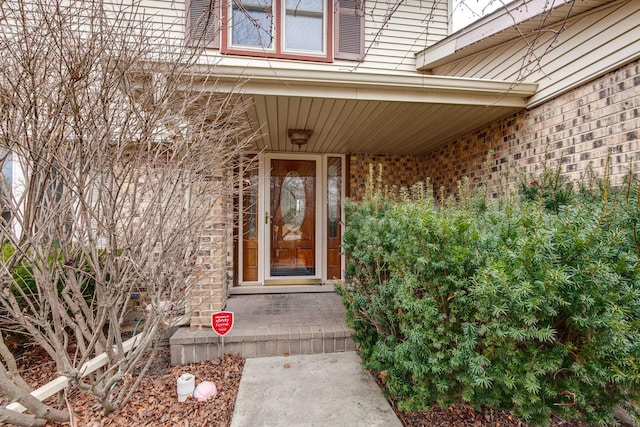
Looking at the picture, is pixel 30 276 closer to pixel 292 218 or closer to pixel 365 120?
pixel 292 218

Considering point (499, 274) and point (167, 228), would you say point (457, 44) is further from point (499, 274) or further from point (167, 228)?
point (167, 228)

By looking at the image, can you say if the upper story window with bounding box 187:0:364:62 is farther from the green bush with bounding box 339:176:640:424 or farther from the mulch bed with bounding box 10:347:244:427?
the mulch bed with bounding box 10:347:244:427

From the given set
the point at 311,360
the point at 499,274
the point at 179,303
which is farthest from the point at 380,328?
the point at 179,303

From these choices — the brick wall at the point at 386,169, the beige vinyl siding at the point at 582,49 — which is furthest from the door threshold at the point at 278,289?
the beige vinyl siding at the point at 582,49

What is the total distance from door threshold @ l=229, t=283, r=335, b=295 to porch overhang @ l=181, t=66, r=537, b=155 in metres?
2.39

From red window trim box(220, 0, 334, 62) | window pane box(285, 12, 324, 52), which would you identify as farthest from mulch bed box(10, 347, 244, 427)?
window pane box(285, 12, 324, 52)

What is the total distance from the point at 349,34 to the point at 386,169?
2201 millimetres

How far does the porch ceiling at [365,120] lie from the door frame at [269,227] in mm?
414

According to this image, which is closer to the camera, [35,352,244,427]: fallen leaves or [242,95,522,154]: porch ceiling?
[35,352,244,427]: fallen leaves

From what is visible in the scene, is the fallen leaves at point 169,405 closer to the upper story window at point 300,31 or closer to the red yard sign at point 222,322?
the red yard sign at point 222,322

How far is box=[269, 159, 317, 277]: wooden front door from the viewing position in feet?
16.3

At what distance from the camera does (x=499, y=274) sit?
1.35m

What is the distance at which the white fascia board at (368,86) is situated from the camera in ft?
8.93

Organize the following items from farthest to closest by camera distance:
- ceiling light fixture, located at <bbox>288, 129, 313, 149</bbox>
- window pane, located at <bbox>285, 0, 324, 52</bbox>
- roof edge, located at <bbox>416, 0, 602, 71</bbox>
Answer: window pane, located at <bbox>285, 0, 324, 52</bbox> < ceiling light fixture, located at <bbox>288, 129, 313, 149</bbox> < roof edge, located at <bbox>416, 0, 602, 71</bbox>
